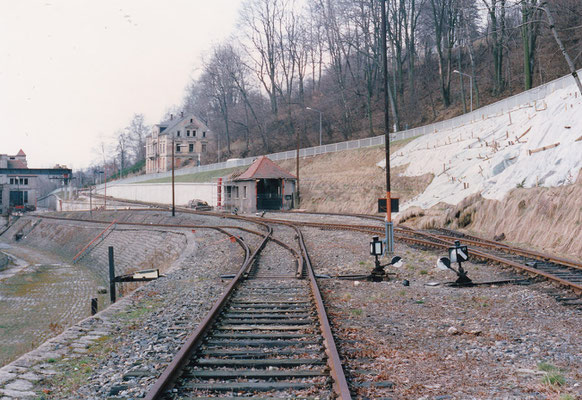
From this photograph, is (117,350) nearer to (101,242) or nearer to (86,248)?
(101,242)

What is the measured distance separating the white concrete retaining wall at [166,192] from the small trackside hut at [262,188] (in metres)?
9.31

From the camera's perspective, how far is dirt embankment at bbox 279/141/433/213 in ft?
127

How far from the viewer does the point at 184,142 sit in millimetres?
95500

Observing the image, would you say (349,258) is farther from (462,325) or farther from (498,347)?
(498,347)

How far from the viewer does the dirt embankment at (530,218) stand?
15.5 metres

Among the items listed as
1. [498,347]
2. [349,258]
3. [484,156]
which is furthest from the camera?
[484,156]

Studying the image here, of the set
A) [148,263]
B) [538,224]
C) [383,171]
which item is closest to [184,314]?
[538,224]

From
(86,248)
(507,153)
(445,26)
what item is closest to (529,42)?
(445,26)

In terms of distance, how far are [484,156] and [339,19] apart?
35.9 m

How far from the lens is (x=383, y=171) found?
43250 millimetres

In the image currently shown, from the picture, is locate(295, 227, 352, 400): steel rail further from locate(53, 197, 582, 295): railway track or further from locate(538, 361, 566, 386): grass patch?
locate(53, 197, 582, 295): railway track

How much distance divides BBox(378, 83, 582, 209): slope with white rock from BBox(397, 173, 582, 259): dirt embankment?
769mm

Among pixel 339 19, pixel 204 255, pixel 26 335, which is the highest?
pixel 339 19

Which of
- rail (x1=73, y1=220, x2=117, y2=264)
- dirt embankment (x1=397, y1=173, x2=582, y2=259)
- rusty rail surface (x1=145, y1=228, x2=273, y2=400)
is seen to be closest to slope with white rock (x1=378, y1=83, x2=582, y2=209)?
dirt embankment (x1=397, y1=173, x2=582, y2=259)
